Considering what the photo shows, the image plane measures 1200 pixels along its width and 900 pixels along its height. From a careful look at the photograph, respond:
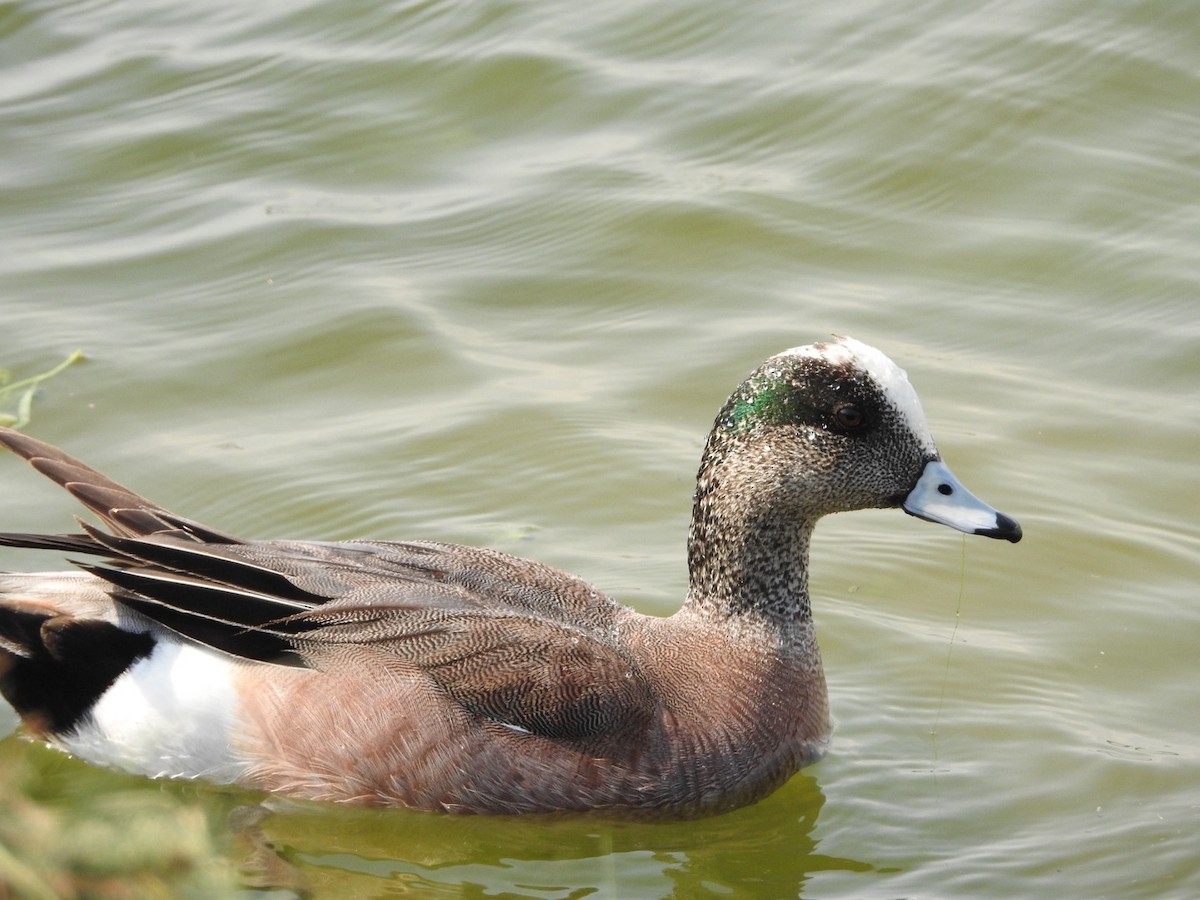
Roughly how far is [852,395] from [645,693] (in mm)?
997

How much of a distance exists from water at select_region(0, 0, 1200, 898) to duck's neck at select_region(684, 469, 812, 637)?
47 cm

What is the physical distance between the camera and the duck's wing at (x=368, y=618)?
453 cm

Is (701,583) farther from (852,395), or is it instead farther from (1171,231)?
(1171,231)

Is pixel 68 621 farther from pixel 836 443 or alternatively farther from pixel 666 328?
pixel 666 328

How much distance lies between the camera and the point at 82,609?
473 cm

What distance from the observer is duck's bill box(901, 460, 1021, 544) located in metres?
4.77

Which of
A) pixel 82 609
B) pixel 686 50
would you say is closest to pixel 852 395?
pixel 82 609

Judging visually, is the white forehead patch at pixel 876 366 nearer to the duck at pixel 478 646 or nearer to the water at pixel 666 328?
the duck at pixel 478 646

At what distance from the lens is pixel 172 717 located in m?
4.66

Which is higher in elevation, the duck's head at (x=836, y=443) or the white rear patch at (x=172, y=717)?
the duck's head at (x=836, y=443)

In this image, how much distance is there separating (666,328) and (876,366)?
102 inches

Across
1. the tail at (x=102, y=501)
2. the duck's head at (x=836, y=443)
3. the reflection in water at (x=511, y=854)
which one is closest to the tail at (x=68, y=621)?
the tail at (x=102, y=501)

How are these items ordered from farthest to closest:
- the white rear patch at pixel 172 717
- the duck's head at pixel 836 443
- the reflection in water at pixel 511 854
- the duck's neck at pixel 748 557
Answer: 1. the duck's neck at pixel 748 557
2. the duck's head at pixel 836 443
3. the white rear patch at pixel 172 717
4. the reflection in water at pixel 511 854

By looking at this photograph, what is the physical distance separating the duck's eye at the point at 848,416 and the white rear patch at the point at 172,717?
178cm
